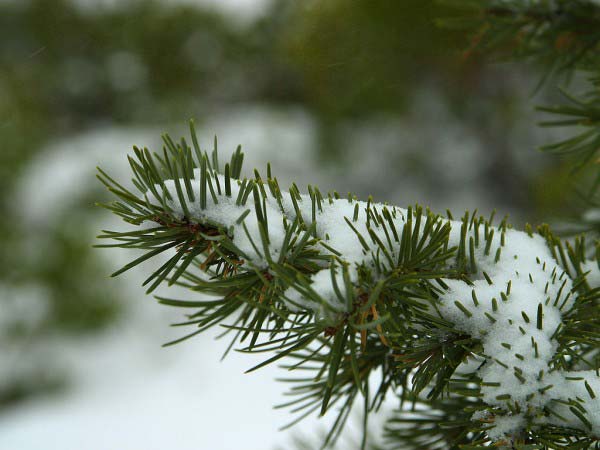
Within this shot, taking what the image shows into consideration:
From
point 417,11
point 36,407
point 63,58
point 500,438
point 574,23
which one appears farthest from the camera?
point 63,58

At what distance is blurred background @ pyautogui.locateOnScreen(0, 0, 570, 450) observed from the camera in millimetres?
1598

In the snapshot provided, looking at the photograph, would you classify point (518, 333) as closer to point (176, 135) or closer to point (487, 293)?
point (487, 293)

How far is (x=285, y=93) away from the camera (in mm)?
2732

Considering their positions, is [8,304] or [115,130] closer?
[8,304]

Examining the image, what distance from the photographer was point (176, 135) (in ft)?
7.43

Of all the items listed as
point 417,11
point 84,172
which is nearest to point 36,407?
point 84,172

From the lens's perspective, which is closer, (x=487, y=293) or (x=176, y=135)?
(x=487, y=293)

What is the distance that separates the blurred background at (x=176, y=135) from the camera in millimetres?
1598

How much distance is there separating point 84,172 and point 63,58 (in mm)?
782

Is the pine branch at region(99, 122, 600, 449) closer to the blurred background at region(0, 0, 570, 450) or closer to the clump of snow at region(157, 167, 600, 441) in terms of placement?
the clump of snow at region(157, 167, 600, 441)

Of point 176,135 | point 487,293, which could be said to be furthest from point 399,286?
point 176,135

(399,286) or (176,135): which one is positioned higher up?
(176,135)

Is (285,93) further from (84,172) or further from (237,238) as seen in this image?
(237,238)

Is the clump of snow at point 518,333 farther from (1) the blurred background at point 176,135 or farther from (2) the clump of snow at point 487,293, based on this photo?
(1) the blurred background at point 176,135
